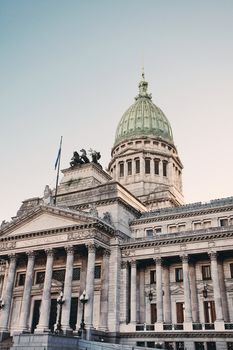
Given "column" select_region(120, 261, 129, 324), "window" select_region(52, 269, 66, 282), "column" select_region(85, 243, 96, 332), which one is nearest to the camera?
"column" select_region(85, 243, 96, 332)

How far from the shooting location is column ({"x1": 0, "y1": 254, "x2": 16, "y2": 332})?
44.8 meters

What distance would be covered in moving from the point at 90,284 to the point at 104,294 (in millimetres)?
A: 3549

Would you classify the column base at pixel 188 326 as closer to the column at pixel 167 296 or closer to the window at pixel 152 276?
the column at pixel 167 296

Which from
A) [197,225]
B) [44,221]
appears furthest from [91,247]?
[197,225]

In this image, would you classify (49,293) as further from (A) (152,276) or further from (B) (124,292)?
(A) (152,276)

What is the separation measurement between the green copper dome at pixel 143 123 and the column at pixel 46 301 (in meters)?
37.3

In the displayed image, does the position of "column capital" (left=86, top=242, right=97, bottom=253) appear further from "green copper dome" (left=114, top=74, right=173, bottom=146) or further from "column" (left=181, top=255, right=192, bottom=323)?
"green copper dome" (left=114, top=74, right=173, bottom=146)

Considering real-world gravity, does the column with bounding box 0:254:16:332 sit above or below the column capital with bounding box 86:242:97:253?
below

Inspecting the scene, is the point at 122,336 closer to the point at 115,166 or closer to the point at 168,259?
the point at 168,259

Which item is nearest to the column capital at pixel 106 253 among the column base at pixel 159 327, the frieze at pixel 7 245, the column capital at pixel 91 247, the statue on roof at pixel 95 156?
the column capital at pixel 91 247

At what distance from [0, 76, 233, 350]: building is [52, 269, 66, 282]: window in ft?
0.41

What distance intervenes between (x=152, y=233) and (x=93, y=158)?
16.3 m

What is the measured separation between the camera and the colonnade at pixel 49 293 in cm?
4144

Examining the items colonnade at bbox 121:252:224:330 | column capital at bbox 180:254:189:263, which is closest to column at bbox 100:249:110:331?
colonnade at bbox 121:252:224:330
